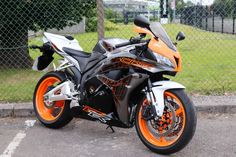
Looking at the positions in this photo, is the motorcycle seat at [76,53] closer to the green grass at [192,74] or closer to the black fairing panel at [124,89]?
the black fairing panel at [124,89]

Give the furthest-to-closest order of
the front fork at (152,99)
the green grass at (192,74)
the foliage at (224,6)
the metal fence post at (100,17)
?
the foliage at (224,6) → the green grass at (192,74) → the metal fence post at (100,17) → the front fork at (152,99)

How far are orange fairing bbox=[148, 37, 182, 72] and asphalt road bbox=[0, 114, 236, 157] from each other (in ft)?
3.21

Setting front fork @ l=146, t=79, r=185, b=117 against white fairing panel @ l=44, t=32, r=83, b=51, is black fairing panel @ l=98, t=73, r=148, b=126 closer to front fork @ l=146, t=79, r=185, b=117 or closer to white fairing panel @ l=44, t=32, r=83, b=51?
front fork @ l=146, t=79, r=185, b=117

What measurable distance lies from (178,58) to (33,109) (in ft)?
8.66

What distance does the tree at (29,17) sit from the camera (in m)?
7.96

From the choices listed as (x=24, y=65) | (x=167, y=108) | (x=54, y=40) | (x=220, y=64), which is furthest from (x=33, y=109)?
(x=220, y=64)

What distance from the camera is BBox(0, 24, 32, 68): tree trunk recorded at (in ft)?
28.2

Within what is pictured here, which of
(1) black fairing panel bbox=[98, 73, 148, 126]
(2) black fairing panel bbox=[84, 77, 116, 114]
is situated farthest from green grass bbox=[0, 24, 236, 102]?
(1) black fairing panel bbox=[98, 73, 148, 126]

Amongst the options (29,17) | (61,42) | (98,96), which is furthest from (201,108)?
(29,17)

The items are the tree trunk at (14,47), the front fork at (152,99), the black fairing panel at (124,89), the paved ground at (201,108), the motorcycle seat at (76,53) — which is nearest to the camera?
the front fork at (152,99)

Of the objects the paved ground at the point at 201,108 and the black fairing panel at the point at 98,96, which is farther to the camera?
the paved ground at the point at 201,108

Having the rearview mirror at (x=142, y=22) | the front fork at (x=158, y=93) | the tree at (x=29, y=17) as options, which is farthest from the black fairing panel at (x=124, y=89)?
the tree at (x=29, y=17)

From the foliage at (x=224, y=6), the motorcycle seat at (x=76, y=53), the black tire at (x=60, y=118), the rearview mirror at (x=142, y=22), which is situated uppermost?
the rearview mirror at (x=142, y=22)

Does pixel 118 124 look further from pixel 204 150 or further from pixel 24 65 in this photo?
pixel 24 65
